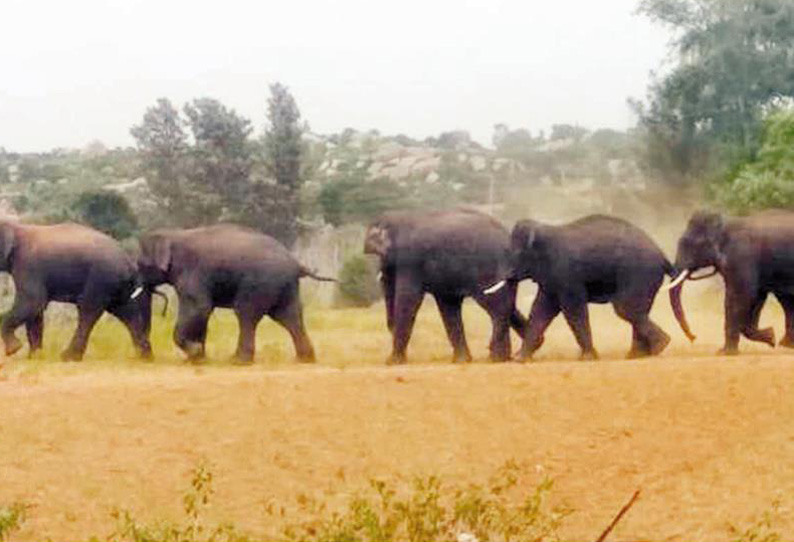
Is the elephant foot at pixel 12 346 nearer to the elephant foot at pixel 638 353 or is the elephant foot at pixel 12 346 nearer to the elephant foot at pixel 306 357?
the elephant foot at pixel 306 357

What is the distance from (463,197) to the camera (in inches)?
2400

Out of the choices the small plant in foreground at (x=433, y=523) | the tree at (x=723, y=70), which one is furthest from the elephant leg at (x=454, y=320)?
the tree at (x=723, y=70)

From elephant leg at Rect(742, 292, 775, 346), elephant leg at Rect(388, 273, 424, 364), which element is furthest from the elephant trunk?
elephant leg at Rect(388, 273, 424, 364)

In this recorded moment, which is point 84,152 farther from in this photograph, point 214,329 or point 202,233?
point 202,233

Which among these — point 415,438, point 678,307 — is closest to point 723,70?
point 678,307

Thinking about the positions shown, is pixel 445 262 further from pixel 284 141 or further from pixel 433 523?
pixel 284 141

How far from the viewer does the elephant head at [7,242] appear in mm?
21047

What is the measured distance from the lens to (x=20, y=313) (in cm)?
2070

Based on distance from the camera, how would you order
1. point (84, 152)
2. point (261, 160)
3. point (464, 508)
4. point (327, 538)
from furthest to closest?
1. point (84, 152)
2. point (261, 160)
3. point (464, 508)
4. point (327, 538)

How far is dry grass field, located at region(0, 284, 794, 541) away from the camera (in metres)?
11.2

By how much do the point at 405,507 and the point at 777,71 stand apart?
40759 mm

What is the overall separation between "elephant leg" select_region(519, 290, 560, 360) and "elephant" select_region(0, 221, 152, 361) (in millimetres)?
4884

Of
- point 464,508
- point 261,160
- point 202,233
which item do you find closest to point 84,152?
point 261,160

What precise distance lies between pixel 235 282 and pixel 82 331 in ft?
6.87
